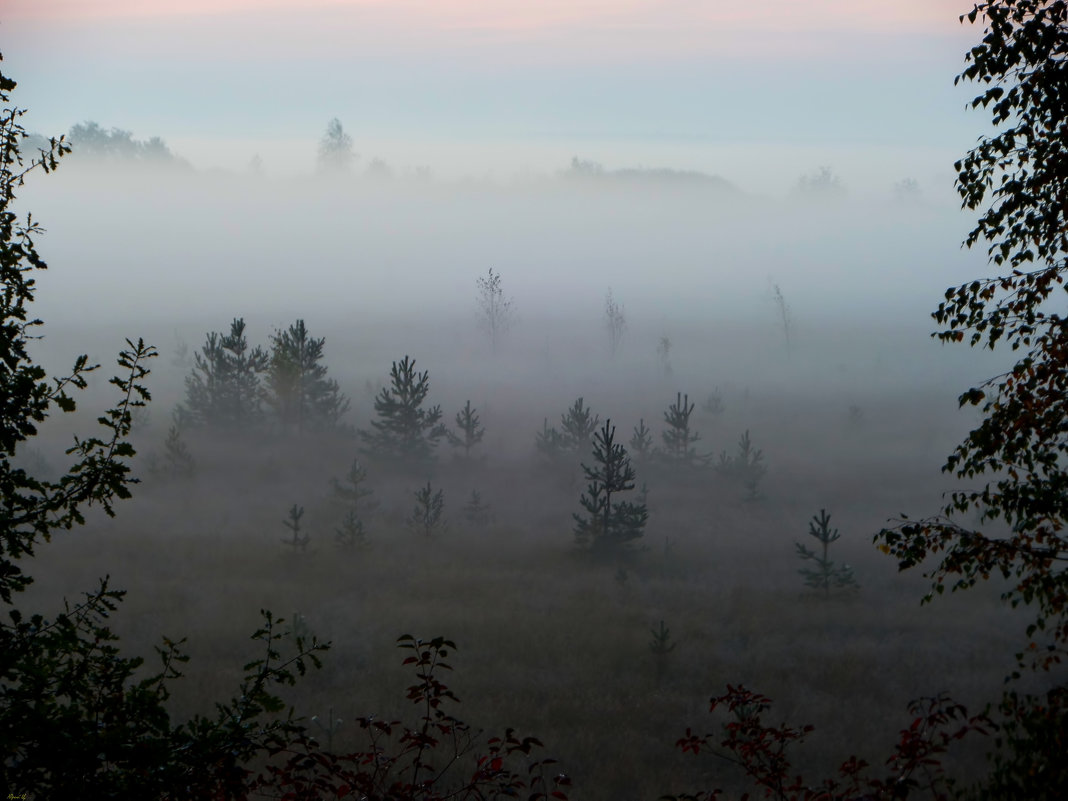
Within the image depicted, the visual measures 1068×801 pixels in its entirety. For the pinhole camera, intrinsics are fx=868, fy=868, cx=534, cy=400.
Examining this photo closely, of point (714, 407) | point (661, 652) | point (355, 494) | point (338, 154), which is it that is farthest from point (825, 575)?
point (338, 154)

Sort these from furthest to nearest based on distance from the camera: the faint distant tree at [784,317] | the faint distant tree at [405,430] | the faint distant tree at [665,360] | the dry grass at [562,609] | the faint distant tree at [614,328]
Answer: the faint distant tree at [784,317] → the faint distant tree at [614,328] → the faint distant tree at [665,360] → the faint distant tree at [405,430] → the dry grass at [562,609]

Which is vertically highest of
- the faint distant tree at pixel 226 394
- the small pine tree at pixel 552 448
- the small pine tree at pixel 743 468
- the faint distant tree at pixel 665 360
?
the faint distant tree at pixel 665 360

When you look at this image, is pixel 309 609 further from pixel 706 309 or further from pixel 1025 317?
pixel 706 309

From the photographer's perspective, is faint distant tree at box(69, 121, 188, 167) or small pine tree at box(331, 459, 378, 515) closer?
small pine tree at box(331, 459, 378, 515)

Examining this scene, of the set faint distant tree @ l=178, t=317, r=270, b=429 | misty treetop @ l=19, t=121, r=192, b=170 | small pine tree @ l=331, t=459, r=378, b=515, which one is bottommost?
small pine tree @ l=331, t=459, r=378, b=515

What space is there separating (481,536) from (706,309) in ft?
331

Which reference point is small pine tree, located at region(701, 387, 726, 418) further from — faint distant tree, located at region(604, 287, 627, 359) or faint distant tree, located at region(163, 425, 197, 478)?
faint distant tree, located at region(163, 425, 197, 478)

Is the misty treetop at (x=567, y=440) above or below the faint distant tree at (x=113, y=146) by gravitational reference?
below

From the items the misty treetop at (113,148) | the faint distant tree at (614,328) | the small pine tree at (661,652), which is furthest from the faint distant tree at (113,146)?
the small pine tree at (661,652)

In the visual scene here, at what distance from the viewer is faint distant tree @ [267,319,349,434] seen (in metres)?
38.4

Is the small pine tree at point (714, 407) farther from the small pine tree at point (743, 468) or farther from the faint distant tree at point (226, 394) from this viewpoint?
the faint distant tree at point (226, 394)

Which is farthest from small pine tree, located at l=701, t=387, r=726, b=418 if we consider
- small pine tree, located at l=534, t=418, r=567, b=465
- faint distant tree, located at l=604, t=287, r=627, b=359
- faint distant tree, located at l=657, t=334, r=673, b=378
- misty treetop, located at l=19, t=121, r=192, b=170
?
misty treetop, located at l=19, t=121, r=192, b=170

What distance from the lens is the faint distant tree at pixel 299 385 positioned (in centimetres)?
3844

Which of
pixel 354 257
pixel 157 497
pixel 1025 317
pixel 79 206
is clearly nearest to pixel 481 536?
pixel 157 497
